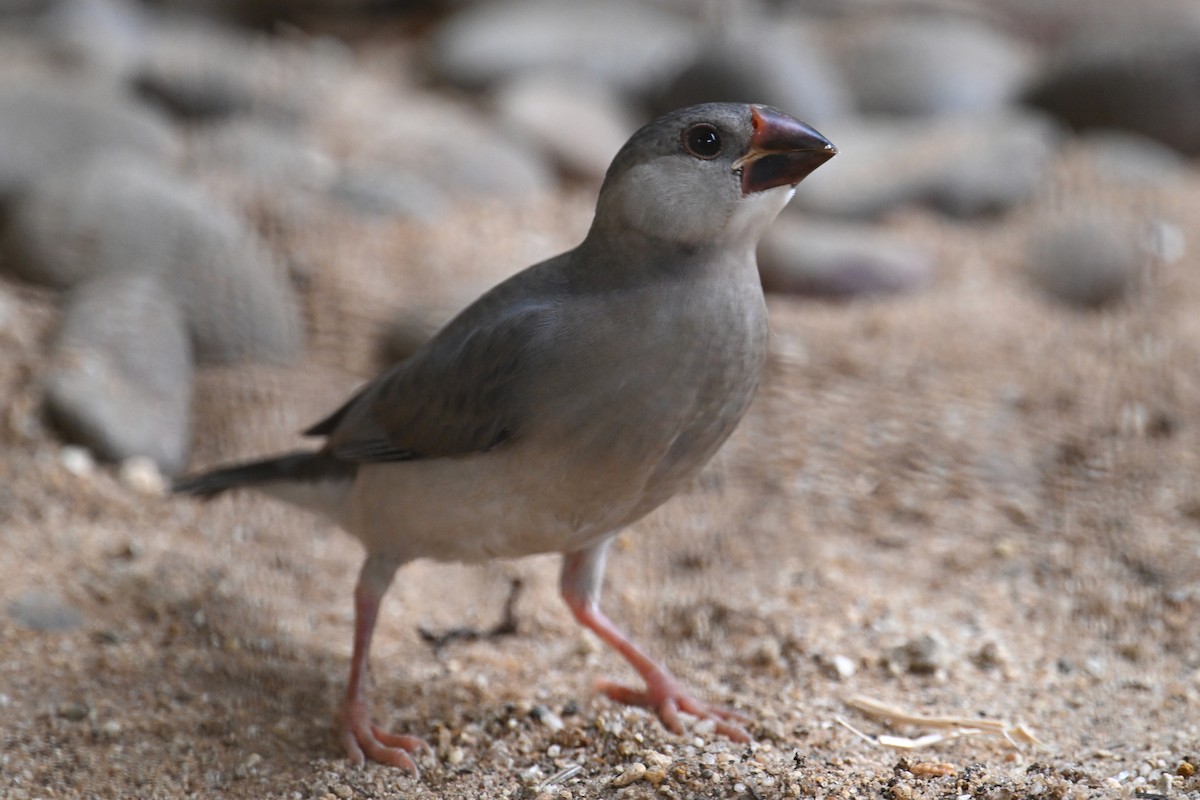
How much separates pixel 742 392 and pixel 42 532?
2.42 m

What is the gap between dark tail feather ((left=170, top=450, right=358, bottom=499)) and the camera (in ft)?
11.7

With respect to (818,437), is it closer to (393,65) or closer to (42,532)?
(42,532)

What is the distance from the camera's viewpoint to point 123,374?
4.73 m

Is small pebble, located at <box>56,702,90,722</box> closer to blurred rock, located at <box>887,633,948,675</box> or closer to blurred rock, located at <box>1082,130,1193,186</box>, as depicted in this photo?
blurred rock, located at <box>887,633,948,675</box>

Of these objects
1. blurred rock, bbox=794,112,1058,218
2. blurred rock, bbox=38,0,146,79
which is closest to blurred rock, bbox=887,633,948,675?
blurred rock, bbox=794,112,1058,218

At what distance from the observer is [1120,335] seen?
17.7ft

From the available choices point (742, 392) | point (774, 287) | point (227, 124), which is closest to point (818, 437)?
point (774, 287)

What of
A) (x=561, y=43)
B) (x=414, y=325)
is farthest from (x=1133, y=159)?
(x=414, y=325)

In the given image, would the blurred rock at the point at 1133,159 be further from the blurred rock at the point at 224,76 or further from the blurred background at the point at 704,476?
the blurred rock at the point at 224,76

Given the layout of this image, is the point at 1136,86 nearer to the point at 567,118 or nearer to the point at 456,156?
the point at 567,118

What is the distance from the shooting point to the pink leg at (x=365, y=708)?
3158mm

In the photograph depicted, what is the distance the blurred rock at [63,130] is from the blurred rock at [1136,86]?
199 inches

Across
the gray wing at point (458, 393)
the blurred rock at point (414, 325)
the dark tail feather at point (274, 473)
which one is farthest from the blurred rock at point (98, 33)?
the gray wing at point (458, 393)

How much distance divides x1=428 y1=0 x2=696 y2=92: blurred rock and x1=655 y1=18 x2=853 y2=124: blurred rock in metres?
0.49
